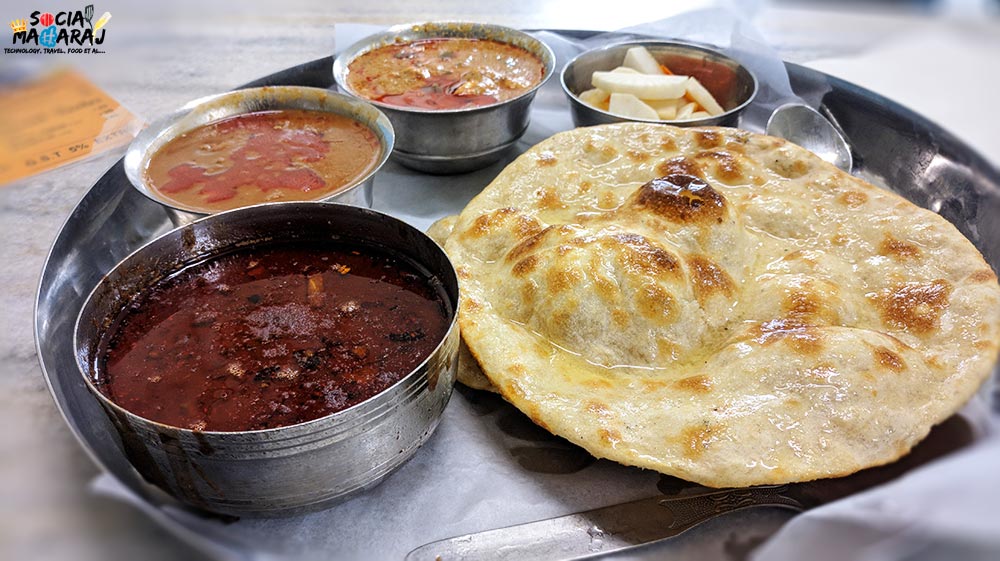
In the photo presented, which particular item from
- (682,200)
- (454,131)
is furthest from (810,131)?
(454,131)

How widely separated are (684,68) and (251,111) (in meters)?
1.95

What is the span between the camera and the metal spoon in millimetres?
2854

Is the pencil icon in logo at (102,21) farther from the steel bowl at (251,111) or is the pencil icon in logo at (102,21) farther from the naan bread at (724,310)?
the naan bread at (724,310)

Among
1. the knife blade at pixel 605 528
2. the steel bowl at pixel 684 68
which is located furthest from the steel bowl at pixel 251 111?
the knife blade at pixel 605 528

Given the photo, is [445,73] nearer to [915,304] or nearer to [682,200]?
[682,200]

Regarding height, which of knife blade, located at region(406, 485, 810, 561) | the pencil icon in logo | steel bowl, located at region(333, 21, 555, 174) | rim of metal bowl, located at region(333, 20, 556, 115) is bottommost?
knife blade, located at region(406, 485, 810, 561)

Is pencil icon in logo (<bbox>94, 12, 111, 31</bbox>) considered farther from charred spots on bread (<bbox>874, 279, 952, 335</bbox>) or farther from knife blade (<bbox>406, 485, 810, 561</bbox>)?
charred spots on bread (<bbox>874, 279, 952, 335</bbox>)

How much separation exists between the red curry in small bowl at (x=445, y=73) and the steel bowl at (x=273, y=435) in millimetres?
1177

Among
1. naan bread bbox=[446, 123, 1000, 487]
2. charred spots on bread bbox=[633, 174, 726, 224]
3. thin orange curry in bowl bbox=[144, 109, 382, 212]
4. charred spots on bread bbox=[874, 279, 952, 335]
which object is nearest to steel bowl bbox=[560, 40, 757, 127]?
naan bread bbox=[446, 123, 1000, 487]

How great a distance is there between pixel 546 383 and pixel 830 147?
6.07ft

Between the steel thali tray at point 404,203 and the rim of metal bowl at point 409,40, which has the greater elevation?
the rim of metal bowl at point 409,40

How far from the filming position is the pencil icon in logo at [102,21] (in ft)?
9.54

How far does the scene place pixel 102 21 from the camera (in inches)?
115

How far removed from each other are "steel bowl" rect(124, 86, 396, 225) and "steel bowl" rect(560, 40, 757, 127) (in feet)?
2.94
